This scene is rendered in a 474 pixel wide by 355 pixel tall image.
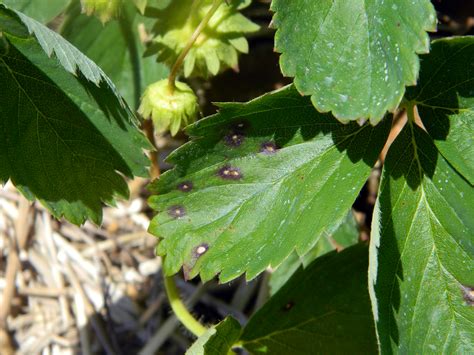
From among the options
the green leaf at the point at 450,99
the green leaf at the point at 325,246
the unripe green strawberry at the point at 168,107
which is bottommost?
the green leaf at the point at 325,246

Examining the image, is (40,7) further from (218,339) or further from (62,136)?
(218,339)

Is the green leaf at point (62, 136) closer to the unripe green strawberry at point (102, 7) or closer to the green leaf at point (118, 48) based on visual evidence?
the unripe green strawberry at point (102, 7)

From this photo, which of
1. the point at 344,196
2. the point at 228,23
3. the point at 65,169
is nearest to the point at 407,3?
the point at 344,196

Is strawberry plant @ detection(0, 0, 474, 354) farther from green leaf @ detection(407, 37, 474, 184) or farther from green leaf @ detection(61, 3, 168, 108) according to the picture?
green leaf @ detection(61, 3, 168, 108)

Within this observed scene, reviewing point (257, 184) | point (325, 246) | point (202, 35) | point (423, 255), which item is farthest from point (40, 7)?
point (423, 255)

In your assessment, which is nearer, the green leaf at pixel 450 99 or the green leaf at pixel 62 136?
the green leaf at pixel 450 99

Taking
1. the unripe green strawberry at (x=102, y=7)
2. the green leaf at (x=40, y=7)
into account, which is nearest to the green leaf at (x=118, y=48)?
the green leaf at (x=40, y=7)
